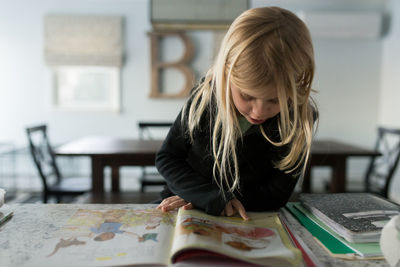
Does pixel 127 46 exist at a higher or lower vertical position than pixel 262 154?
higher

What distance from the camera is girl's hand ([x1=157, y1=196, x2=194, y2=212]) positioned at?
77 cm

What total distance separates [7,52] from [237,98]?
12.0 feet

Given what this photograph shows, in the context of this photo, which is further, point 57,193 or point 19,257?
point 57,193

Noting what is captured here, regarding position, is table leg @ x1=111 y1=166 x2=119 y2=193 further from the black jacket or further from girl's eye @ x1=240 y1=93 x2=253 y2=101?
girl's eye @ x1=240 y1=93 x2=253 y2=101

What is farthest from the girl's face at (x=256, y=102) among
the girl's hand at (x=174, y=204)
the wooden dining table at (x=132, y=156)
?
the wooden dining table at (x=132, y=156)

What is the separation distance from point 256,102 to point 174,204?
31 cm

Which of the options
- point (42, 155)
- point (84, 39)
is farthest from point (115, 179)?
point (84, 39)

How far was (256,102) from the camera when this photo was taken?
69 cm

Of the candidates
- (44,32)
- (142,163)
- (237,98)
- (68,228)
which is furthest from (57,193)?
(44,32)

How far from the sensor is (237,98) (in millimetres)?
719

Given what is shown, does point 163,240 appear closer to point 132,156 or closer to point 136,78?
point 132,156

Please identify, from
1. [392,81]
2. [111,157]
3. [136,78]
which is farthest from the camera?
[136,78]

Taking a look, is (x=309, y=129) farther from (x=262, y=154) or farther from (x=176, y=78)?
(x=176, y=78)

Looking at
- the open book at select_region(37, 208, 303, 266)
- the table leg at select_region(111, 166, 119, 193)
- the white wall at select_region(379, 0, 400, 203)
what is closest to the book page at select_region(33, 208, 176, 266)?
the open book at select_region(37, 208, 303, 266)
